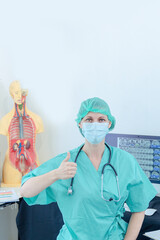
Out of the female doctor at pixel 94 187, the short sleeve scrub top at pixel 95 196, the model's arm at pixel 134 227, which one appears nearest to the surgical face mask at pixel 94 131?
the female doctor at pixel 94 187

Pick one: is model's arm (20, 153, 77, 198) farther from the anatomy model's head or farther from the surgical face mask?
the anatomy model's head

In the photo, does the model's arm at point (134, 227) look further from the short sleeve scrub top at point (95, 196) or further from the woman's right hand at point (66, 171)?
the woman's right hand at point (66, 171)

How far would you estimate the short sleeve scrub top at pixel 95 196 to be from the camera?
4.24ft

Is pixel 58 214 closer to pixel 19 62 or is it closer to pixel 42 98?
pixel 42 98

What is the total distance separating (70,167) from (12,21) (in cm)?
197

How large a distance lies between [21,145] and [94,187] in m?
1.23

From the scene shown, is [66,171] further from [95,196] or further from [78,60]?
[78,60]

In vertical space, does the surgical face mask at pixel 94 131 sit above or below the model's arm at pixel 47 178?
above

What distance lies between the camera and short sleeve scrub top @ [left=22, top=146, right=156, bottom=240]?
129cm

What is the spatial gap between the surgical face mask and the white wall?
0.95 meters

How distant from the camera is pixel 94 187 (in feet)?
4.31

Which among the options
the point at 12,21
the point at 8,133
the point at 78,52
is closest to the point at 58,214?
the point at 8,133

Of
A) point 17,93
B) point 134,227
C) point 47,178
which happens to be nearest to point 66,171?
point 47,178

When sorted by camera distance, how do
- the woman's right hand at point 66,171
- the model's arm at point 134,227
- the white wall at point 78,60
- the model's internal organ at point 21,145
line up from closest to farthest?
the woman's right hand at point 66,171 → the model's arm at point 134,227 → the white wall at point 78,60 → the model's internal organ at point 21,145
